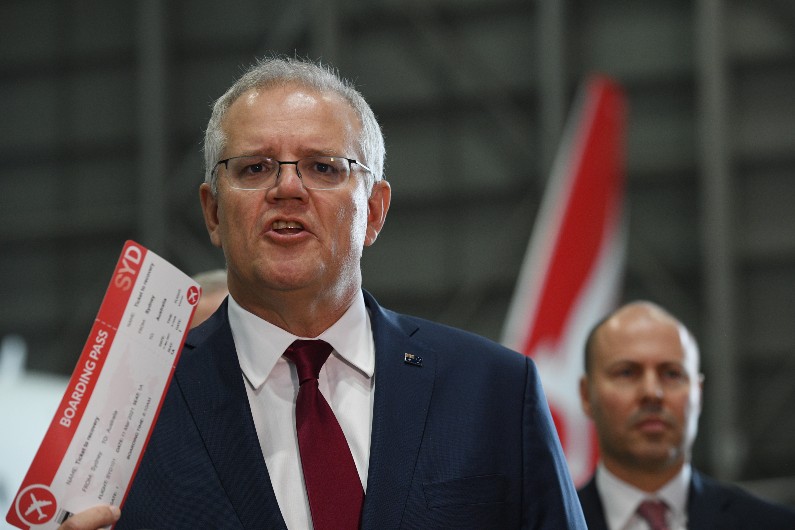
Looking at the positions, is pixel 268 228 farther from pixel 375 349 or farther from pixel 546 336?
pixel 546 336

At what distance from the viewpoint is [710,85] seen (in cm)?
808

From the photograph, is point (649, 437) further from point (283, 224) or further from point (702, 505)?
point (283, 224)

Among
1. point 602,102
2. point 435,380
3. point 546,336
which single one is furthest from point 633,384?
point 602,102

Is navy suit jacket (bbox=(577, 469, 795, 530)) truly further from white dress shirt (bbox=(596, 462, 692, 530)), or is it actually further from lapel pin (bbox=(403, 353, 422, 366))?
lapel pin (bbox=(403, 353, 422, 366))

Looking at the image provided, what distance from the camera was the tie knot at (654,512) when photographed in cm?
288

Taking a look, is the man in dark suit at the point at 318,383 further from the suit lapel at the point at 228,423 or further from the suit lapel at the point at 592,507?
the suit lapel at the point at 592,507

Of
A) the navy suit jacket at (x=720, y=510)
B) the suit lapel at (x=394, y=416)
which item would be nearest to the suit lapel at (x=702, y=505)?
the navy suit jacket at (x=720, y=510)

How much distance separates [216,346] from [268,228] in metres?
0.21

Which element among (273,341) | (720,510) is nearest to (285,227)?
(273,341)

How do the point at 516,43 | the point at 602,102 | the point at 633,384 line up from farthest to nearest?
the point at 516,43 → the point at 602,102 → the point at 633,384

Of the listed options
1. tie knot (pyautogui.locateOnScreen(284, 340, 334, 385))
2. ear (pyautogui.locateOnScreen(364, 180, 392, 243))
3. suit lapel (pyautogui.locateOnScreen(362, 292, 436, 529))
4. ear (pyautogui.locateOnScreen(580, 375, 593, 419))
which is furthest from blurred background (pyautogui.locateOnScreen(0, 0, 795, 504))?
tie knot (pyautogui.locateOnScreen(284, 340, 334, 385))

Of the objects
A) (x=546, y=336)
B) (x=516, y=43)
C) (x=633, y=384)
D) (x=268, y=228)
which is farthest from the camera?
(x=516, y=43)

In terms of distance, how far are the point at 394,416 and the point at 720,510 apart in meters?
1.49

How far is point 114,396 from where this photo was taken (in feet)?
4.73
